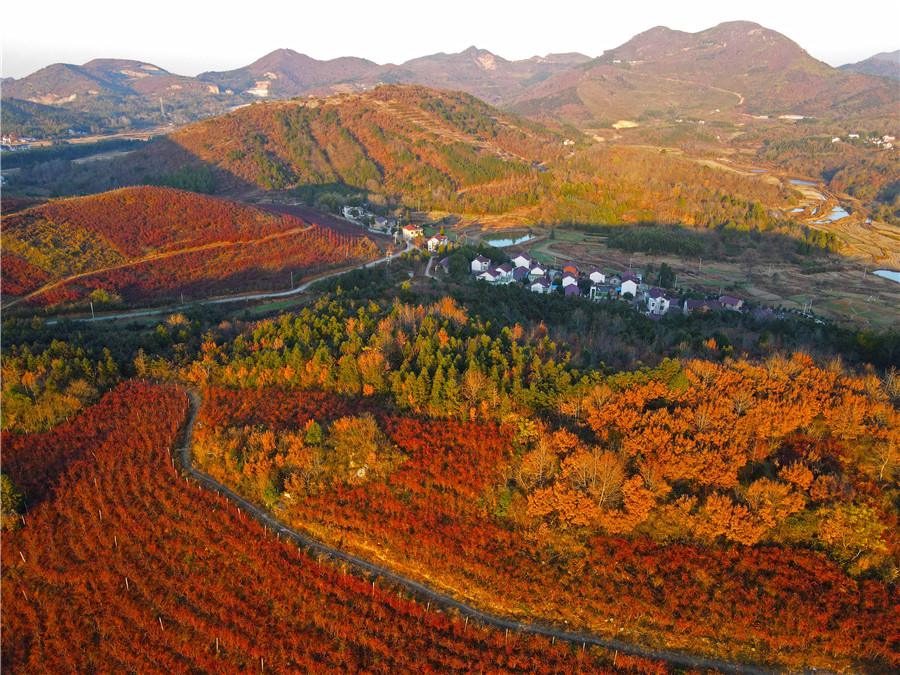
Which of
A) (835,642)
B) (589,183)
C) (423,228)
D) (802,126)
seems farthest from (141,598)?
(802,126)

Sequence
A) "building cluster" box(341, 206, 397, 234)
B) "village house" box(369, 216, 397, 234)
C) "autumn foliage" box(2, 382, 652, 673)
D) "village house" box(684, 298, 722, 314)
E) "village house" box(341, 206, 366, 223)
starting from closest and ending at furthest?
"autumn foliage" box(2, 382, 652, 673) < "village house" box(684, 298, 722, 314) < "village house" box(369, 216, 397, 234) < "building cluster" box(341, 206, 397, 234) < "village house" box(341, 206, 366, 223)

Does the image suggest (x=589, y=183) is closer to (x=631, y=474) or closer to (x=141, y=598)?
(x=631, y=474)

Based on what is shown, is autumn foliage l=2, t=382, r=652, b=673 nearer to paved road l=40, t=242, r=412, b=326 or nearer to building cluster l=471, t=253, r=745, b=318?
paved road l=40, t=242, r=412, b=326

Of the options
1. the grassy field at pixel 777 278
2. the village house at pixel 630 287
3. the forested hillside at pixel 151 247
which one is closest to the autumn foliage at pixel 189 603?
the forested hillside at pixel 151 247

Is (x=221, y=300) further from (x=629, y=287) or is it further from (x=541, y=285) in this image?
(x=629, y=287)

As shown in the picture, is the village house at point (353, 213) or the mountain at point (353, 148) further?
the mountain at point (353, 148)

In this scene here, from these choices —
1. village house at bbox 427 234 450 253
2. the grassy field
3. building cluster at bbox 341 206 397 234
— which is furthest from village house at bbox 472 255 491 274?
building cluster at bbox 341 206 397 234

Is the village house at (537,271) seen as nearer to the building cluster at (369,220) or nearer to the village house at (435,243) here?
the village house at (435,243)
